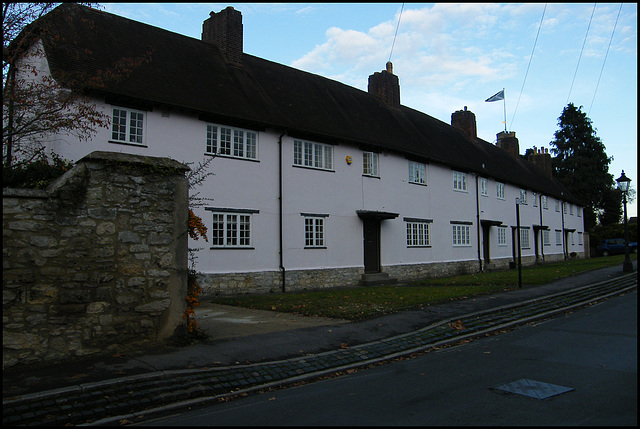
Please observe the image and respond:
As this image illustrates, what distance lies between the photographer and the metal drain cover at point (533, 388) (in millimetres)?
5684

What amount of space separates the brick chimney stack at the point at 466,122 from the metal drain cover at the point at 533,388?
3376 cm

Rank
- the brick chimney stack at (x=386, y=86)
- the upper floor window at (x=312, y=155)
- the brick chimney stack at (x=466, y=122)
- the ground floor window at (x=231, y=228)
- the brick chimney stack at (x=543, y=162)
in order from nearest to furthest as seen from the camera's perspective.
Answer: the ground floor window at (x=231, y=228)
the upper floor window at (x=312, y=155)
the brick chimney stack at (x=386, y=86)
the brick chimney stack at (x=466, y=122)
the brick chimney stack at (x=543, y=162)

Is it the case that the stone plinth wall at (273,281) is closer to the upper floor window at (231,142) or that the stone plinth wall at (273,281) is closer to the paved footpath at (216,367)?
the upper floor window at (231,142)

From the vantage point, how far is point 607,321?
10.7m

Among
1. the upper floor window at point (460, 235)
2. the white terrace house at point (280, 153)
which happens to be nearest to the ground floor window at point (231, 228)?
the white terrace house at point (280, 153)

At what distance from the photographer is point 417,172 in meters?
26.1

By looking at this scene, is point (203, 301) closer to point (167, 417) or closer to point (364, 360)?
point (364, 360)

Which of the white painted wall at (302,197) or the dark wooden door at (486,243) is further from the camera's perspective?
the dark wooden door at (486,243)

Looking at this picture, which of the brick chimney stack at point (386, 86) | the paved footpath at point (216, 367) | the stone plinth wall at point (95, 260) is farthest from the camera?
the brick chimney stack at point (386, 86)

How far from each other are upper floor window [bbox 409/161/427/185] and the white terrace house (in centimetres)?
10

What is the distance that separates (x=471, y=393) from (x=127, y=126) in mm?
13157

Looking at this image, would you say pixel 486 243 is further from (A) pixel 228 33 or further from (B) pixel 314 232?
(A) pixel 228 33

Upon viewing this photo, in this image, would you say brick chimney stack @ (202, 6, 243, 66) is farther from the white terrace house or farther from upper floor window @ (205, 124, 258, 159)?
upper floor window @ (205, 124, 258, 159)

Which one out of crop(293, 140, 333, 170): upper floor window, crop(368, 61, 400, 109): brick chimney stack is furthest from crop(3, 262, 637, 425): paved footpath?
crop(368, 61, 400, 109): brick chimney stack
